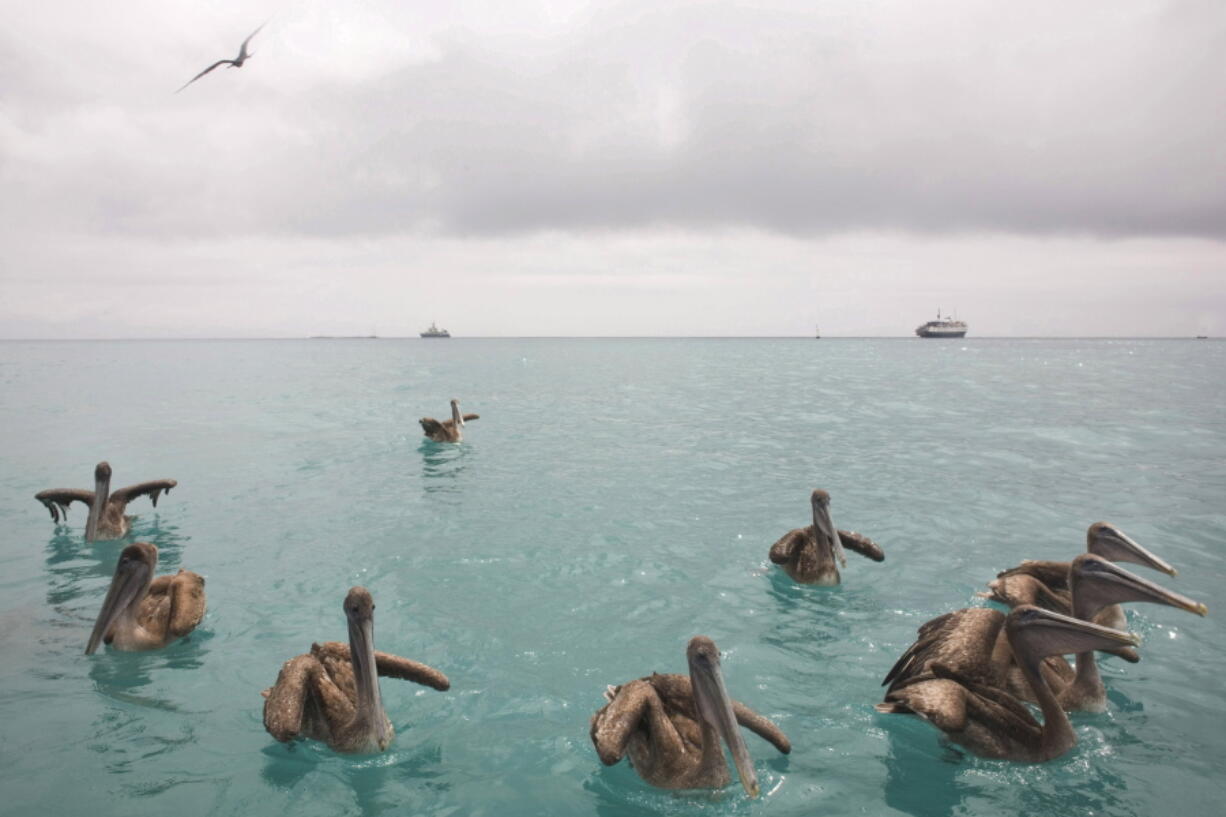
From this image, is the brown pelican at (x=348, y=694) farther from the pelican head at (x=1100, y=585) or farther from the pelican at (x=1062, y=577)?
the pelican at (x=1062, y=577)

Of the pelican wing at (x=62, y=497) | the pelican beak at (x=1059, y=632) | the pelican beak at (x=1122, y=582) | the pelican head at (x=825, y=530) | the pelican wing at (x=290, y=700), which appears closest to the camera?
the pelican beak at (x=1059, y=632)

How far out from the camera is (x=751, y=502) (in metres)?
15.3

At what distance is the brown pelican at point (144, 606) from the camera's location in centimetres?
754

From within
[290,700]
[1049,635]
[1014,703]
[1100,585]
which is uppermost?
[1100,585]

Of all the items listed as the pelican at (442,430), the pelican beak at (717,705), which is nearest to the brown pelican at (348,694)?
the pelican beak at (717,705)

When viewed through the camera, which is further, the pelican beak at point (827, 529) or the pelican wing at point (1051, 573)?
the pelican beak at point (827, 529)

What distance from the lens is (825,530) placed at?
9.72 m

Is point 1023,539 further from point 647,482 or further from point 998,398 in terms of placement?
point 998,398

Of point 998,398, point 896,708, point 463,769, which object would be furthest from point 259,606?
point 998,398

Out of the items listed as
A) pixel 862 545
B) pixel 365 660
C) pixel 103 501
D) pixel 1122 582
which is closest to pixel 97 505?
pixel 103 501

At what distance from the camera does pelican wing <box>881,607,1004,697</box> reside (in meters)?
6.25

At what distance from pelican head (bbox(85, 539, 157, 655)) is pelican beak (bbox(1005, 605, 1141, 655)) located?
879 cm

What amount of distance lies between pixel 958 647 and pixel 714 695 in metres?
2.79

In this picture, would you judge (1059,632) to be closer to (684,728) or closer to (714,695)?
(714,695)
